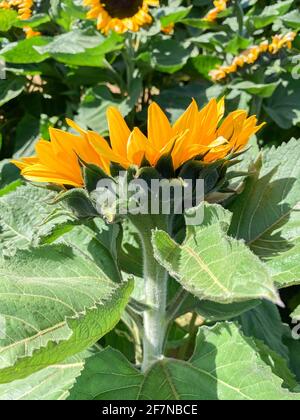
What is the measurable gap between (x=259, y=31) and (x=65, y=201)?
1.16 m

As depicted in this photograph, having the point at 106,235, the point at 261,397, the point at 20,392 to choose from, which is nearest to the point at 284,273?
the point at 261,397

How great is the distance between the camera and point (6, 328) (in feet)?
1.89

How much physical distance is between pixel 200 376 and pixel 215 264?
0.75 feet

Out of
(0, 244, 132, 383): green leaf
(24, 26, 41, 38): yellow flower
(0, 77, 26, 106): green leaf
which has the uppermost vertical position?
(0, 244, 132, 383): green leaf

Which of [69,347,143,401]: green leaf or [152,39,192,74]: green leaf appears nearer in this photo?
[69,347,143,401]: green leaf

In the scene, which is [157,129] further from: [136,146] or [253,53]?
[253,53]

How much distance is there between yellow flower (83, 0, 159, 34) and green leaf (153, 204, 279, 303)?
0.98 metres

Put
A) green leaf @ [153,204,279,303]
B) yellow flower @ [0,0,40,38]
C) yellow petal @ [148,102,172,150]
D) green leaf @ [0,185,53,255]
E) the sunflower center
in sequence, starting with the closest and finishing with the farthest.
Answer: green leaf @ [153,204,279,303] → yellow petal @ [148,102,172,150] → green leaf @ [0,185,53,255] → the sunflower center → yellow flower @ [0,0,40,38]

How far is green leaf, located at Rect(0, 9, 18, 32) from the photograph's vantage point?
1.58 meters

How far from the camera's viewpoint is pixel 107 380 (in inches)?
28.1

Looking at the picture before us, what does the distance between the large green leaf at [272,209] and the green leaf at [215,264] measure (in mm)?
153

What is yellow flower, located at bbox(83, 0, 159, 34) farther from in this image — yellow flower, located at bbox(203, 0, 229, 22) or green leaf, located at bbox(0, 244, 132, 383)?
green leaf, located at bbox(0, 244, 132, 383)

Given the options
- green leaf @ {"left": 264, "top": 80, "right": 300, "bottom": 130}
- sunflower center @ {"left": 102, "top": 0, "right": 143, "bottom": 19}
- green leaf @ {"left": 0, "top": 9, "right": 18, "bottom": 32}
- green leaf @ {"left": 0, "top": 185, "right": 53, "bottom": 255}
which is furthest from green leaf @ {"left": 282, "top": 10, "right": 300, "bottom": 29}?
green leaf @ {"left": 0, "top": 185, "right": 53, "bottom": 255}
